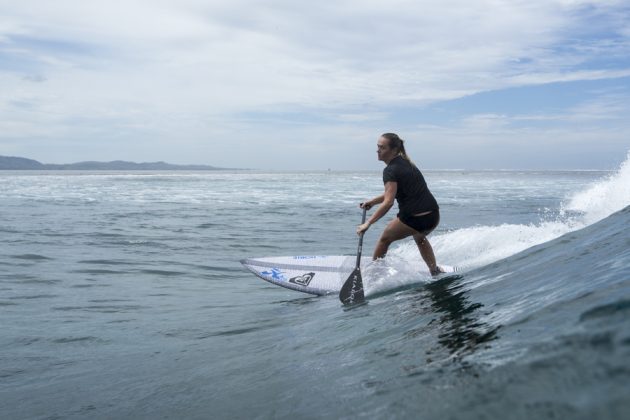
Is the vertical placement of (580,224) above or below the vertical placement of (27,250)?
above

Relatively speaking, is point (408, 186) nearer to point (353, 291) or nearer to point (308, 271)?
point (353, 291)

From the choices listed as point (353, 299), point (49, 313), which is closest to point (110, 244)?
point (49, 313)

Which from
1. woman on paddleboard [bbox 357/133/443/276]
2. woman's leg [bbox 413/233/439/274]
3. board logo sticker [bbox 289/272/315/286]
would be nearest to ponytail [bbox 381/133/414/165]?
woman on paddleboard [bbox 357/133/443/276]

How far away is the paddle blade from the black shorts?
87 centimetres

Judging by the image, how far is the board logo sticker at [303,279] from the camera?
885 centimetres

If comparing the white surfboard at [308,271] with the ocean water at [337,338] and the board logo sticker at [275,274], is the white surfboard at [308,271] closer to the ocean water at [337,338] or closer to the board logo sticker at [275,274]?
the board logo sticker at [275,274]

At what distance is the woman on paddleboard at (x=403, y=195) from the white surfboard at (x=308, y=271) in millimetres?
1234

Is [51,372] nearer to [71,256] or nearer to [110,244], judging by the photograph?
[71,256]

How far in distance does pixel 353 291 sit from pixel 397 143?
194cm

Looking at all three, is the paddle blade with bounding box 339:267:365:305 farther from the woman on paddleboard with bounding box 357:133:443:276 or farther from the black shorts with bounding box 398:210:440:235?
the black shorts with bounding box 398:210:440:235

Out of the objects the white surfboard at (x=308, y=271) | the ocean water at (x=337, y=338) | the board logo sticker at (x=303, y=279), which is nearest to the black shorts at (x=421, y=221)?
the ocean water at (x=337, y=338)

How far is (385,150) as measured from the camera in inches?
286

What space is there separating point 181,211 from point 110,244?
1097 centimetres

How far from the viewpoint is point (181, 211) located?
25469 millimetres
